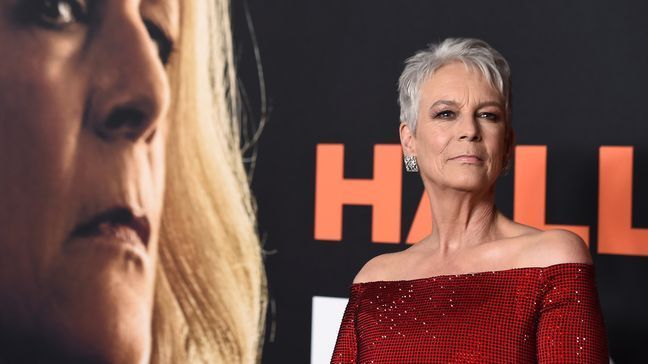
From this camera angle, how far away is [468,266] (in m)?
1.54

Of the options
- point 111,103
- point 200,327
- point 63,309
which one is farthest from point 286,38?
point 63,309

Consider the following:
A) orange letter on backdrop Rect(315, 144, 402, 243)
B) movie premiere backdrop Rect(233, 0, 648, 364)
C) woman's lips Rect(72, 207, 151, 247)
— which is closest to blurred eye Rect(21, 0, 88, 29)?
movie premiere backdrop Rect(233, 0, 648, 364)

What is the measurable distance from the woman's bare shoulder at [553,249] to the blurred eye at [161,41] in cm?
150

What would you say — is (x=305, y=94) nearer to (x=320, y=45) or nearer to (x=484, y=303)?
(x=320, y=45)

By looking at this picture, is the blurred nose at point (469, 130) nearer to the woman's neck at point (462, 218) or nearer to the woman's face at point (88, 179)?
the woman's neck at point (462, 218)

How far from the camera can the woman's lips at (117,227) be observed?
8.71 ft

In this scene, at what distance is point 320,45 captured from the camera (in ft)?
8.23

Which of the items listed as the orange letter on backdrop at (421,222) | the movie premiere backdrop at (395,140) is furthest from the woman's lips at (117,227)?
the orange letter on backdrop at (421,222)

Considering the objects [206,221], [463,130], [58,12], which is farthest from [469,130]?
[58,12]

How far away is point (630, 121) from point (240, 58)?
1.10 meters

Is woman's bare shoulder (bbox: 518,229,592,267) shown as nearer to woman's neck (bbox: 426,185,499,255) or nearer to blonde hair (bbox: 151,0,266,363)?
woman's neck (bbox: 426,185,499,255)

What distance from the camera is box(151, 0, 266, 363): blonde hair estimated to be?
2594 mm

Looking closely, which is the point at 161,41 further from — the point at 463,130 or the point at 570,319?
the point at 570,319

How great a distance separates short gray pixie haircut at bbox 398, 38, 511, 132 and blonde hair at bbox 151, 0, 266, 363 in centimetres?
107
